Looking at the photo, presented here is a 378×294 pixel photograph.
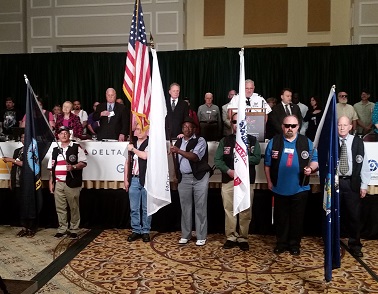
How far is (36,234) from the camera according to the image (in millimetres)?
6078

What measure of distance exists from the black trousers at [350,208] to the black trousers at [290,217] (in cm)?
41

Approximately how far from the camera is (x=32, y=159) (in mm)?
5629

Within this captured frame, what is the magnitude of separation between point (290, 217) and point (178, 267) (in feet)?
4.69

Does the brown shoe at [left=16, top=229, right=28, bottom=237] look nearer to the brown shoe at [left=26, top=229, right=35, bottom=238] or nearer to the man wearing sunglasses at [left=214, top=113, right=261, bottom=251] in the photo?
the brown shoe at [left=26, top=229, right=35, bottom=238]

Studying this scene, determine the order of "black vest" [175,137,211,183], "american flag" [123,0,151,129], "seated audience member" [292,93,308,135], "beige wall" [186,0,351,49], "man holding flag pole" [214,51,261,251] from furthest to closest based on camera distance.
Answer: "beige wall" [186,0,351,49] → "seated audience member" [292,93,308,135] → "black vest" [175,137,211,183] → "man holding flag pole" [214,51,261,251] → "american flag" [123,0,151,129]

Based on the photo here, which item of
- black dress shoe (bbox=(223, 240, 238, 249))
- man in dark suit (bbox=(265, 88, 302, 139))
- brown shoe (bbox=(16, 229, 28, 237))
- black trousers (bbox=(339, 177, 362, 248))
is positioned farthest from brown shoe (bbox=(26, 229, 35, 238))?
black trousers (bbox=(339, 177, 362, 248))

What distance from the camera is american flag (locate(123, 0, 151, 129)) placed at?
521 centimetres

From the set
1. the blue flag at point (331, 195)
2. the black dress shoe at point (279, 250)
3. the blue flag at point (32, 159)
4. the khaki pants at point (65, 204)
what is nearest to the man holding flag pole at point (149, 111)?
the khaki pants at point (65, 204)

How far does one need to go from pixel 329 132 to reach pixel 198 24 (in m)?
8.58

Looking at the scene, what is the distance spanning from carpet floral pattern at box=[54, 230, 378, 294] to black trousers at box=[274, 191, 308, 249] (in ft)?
0.55

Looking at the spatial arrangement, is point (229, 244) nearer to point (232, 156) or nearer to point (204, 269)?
point (204, 269)

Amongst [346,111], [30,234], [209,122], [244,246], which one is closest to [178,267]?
[244,246]

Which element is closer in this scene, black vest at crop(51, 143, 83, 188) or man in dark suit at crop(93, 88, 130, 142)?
black vest at crop(51, 143, 83, 188)

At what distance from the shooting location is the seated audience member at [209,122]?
9170mm
